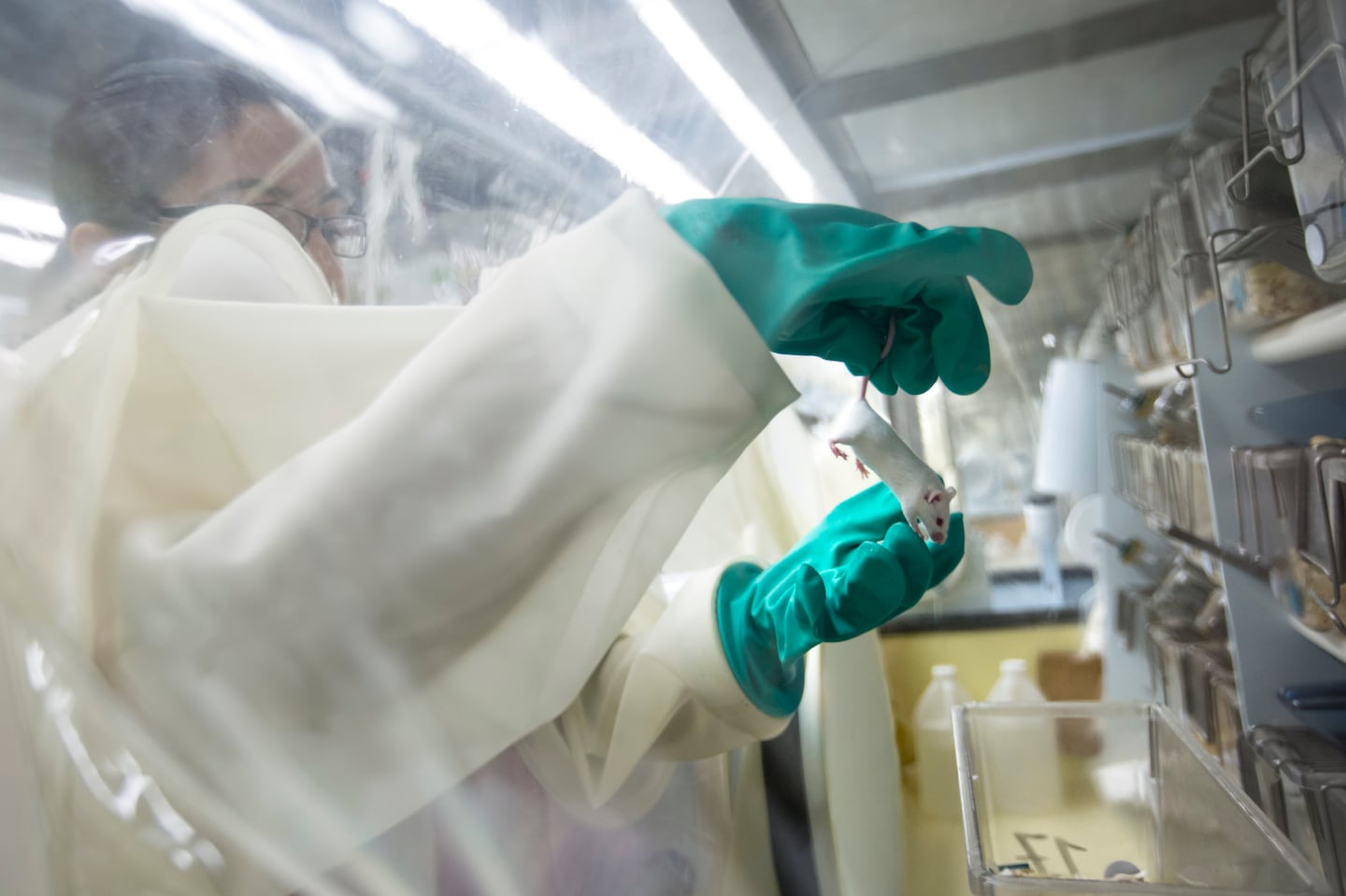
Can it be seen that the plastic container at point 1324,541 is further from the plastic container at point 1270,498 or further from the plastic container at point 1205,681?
the plastic container at point 1205,681

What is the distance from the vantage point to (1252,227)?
2.58 feet

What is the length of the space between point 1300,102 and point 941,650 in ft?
2.97

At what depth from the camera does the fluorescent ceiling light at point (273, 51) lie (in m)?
0.53

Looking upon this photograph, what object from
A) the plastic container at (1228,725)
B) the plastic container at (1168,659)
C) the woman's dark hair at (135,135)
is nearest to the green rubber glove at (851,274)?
the woman's dark hair at (135,135)

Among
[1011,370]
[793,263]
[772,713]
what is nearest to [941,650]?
[1011,370]

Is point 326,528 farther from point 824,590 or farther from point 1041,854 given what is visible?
point 1041,854

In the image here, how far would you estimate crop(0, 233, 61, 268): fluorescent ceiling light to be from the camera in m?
0.50

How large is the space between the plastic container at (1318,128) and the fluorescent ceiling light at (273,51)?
68 centimetres

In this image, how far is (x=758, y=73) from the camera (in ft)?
2.45

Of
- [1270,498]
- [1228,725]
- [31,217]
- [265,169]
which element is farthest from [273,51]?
[1228,725]

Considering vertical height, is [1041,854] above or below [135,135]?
below

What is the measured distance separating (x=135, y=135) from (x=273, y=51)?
0.34 feet

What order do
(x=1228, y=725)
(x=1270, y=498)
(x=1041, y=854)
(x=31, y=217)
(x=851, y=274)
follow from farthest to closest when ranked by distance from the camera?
(x=1228, y=725) < (x=1270, y=498) < (x=1041, y=854) < (x=31, y=217) < (x=851, y=274)

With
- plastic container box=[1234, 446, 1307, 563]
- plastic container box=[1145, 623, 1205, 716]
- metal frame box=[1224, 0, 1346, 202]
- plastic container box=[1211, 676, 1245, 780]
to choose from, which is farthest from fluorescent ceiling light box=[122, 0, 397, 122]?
plastic container box=[1145, 623, 1205, 716]
